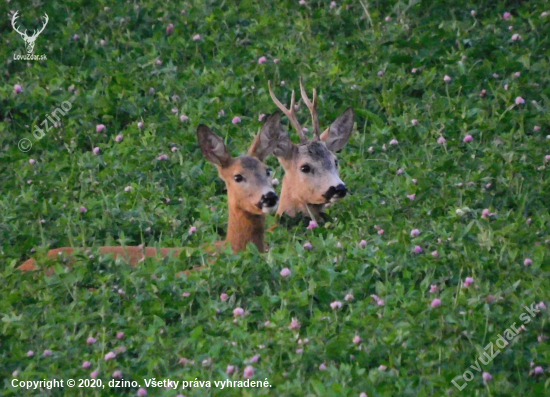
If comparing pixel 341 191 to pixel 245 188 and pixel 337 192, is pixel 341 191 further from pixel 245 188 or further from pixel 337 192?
pixel 245 188

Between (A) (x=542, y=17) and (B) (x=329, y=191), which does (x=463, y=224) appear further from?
(A) (x=542, y=17)

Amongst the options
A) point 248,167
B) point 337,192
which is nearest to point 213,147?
point 248,167

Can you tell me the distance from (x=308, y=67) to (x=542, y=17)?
235cm

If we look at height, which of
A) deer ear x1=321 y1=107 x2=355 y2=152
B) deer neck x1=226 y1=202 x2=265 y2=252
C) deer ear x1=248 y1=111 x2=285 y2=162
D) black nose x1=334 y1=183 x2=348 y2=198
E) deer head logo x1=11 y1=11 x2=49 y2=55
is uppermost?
deer head logo x1=11 y1=11 x2=49 y2=55

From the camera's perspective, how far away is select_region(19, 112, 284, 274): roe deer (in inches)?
341

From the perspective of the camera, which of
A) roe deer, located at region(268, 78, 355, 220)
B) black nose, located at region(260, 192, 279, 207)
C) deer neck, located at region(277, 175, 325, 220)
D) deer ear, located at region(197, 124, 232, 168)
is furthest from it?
deer neck, located at region(277, 175, 325, 220)

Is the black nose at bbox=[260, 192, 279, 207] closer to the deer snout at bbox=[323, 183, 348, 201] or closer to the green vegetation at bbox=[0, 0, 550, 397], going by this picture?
the green vegetation at bbox=[0, 0, 550, 397]

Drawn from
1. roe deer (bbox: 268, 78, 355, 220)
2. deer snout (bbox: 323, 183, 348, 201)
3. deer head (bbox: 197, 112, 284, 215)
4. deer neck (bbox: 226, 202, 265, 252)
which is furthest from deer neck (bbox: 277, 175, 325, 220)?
deer neck (bbox: 226, 202, 265, 252)

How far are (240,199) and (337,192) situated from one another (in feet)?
2.80

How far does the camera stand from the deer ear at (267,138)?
31.0ft

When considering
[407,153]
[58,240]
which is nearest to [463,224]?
[407,153]

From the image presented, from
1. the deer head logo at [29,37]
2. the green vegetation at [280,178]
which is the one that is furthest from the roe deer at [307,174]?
the deer head logo at [29,37]

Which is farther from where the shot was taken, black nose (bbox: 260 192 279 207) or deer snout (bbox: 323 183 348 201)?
deer snout (bbox: 323 183 348 201)

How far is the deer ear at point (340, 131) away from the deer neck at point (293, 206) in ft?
1.83
